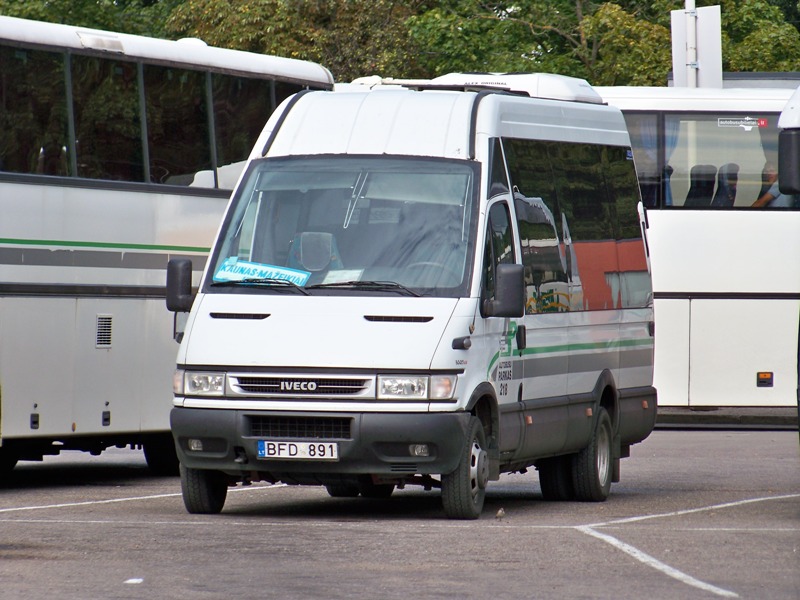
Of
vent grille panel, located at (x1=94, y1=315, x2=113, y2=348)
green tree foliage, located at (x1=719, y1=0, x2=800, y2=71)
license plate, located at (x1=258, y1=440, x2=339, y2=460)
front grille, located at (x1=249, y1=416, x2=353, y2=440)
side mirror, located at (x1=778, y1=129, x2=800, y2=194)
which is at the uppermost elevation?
green tree foliage, located at (x1=719, y1=0, x2=800, y2=71)

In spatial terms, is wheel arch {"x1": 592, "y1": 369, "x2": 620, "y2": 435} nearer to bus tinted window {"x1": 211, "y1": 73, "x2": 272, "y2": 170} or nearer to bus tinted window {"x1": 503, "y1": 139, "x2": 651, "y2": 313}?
bus tinted window {"x1": 503, "y1": 139, "x2": 651, "y2": 313}

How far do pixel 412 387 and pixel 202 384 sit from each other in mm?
1402

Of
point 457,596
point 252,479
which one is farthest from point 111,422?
point 457,596

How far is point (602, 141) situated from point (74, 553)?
676 cm

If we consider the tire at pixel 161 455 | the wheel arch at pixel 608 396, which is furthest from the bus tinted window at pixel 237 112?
the wheel arch at pixel 608 396

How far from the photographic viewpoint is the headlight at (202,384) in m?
12.5

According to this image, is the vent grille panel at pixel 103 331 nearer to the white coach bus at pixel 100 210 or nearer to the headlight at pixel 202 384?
the white coach bus at pixel 100 210

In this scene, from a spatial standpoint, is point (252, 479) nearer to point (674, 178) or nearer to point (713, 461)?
point (713, 461)

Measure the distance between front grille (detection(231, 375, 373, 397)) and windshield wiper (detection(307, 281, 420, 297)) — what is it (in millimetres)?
693

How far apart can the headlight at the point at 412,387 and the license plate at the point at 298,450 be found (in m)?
0.46

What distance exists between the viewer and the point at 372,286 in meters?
12.7

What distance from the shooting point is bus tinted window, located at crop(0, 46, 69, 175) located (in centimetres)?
1552

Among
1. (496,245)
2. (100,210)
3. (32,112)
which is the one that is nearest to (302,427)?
(496,245)

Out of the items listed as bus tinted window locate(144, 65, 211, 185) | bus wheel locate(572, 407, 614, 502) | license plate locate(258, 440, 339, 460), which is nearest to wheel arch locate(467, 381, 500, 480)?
license plate locate(258, 440, 339, 460)
